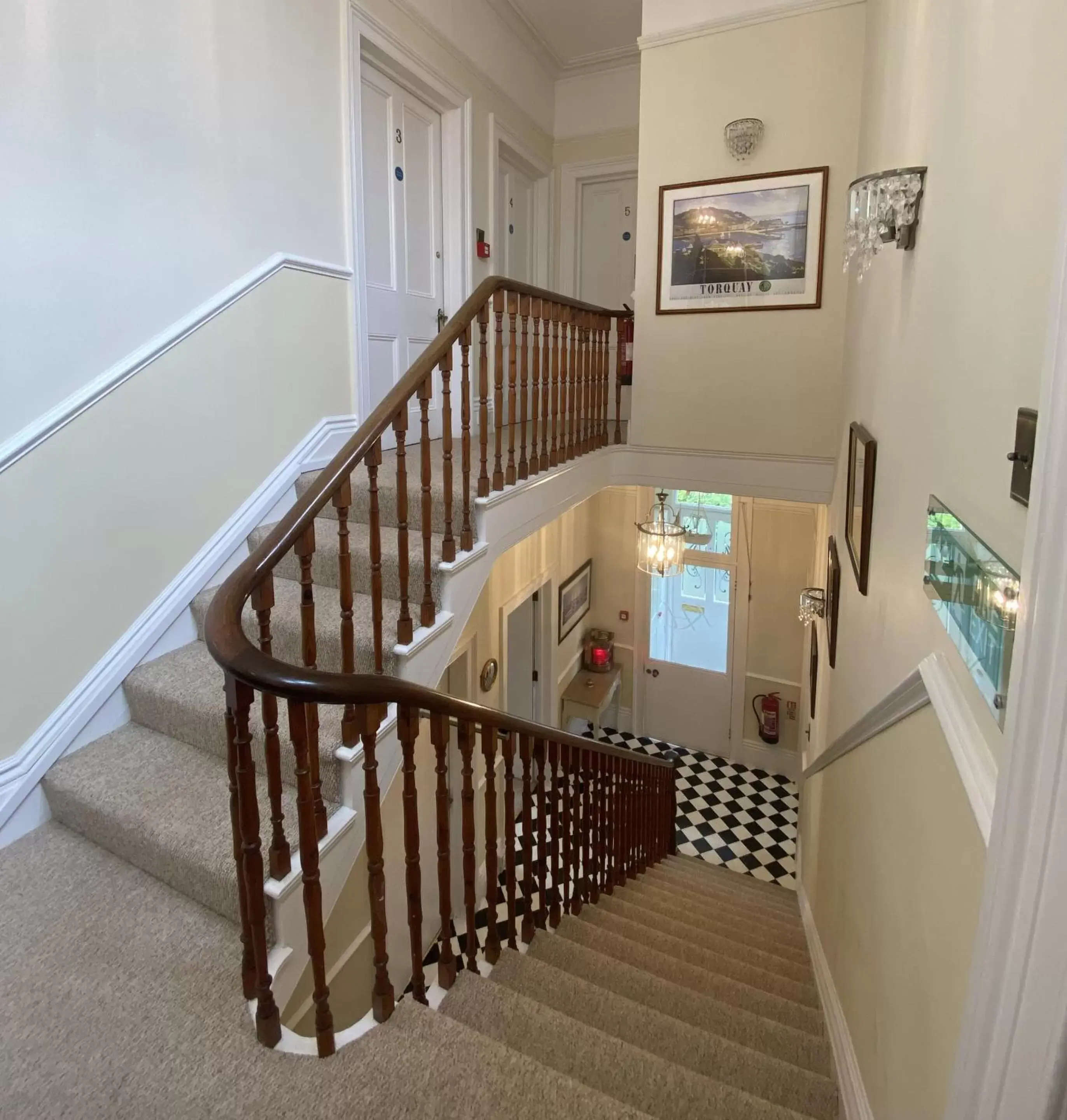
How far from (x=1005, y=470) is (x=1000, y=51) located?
25.5 inches

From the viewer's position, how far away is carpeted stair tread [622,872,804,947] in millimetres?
3215

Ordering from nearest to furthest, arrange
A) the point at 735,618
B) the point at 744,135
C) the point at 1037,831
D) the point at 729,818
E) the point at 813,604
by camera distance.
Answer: the point at 1037,831, the point at 744,135, the point at 813,604, the point at 729,818, the point at 735,618

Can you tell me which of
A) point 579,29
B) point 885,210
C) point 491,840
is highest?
point 579,29

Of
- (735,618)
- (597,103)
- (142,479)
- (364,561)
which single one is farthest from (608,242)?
(142,479)

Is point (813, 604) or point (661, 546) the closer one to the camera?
point (813, 604)

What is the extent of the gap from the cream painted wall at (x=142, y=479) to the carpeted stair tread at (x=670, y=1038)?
5.53 ft

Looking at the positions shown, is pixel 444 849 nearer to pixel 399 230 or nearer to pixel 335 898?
pixel 335 898

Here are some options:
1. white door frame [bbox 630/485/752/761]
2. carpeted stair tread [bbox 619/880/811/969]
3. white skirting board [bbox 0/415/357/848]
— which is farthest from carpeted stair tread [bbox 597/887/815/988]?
white door frame [bbox 630/485/752/761]

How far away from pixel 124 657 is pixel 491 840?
1.48 metres

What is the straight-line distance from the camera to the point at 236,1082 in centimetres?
132

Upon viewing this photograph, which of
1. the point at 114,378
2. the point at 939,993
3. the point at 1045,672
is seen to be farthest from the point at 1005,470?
the point at 114,378

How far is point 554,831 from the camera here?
242 centimetres

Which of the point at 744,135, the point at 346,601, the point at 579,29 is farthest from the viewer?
the point at 579,29

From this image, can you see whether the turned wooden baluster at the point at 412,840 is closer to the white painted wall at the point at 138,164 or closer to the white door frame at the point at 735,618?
the white painted wall at the point at 138,164
